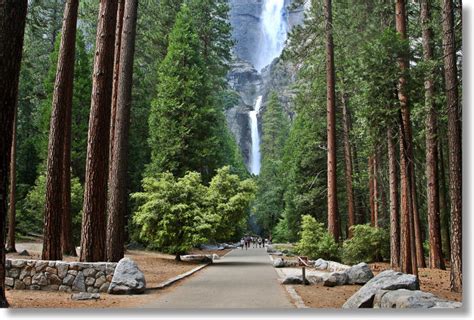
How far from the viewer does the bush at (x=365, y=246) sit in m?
15.1

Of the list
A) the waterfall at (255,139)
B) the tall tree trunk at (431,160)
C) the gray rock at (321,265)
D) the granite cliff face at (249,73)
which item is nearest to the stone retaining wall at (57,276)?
the tall tree trunk at (431,160)

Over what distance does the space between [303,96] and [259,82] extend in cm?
4989

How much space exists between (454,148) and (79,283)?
621 centimetres

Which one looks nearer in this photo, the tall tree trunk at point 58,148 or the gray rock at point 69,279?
the gray rock at point 69,279

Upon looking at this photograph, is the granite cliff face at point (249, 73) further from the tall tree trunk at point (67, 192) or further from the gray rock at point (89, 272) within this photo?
the gray rock at point (89, 272)

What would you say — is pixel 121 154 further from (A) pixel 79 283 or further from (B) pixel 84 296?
(B) pixel 84 296

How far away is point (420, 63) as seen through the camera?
328 inches

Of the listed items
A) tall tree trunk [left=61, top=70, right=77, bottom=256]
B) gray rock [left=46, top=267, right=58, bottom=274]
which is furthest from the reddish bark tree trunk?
tall tree trunk [left=61, top=70, right=77, bottom=256]

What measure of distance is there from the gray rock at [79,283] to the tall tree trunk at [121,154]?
82.2 inches

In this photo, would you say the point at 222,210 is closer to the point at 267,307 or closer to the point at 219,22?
the point at 267,307

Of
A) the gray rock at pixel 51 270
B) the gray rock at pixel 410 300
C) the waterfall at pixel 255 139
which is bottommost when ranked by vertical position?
the gray rock at pixel 410 300

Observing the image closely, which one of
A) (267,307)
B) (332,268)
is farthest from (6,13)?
(332,268)

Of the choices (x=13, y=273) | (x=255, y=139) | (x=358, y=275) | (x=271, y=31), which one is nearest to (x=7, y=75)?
(x=13, y=273)

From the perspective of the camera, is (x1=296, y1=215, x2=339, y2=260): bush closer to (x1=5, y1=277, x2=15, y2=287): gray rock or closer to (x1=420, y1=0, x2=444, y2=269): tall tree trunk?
(x1=420, y1=0, x2=444, y2=269): tall tree trunk
